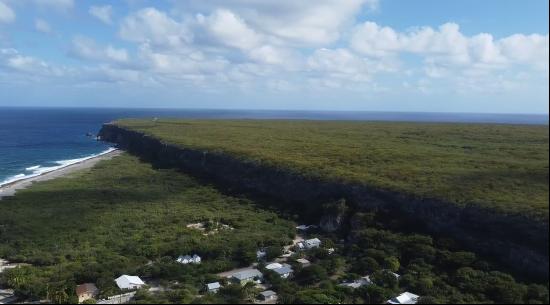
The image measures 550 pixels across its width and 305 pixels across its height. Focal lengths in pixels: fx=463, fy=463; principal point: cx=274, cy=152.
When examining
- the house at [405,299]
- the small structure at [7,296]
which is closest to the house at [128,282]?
the small structure at [7,296]

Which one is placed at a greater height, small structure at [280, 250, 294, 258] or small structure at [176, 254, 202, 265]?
small structure at [176, 254, 202, 265]

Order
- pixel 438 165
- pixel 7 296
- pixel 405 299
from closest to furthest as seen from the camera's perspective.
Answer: pixel 405 299 < pixel 7 296 < pixel 438 165

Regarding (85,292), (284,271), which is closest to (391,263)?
(284,271)

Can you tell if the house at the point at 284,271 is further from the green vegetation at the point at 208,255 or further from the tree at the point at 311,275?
the tree at the point at 311,275

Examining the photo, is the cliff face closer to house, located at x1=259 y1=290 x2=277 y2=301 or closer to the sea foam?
house, located at x1=259 y1=290 x2=277 y2=301

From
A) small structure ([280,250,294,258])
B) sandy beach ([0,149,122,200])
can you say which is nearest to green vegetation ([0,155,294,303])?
small structure ([280,250,294,258])

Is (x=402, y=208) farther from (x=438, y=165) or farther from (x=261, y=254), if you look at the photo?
(x=261, y=254)
